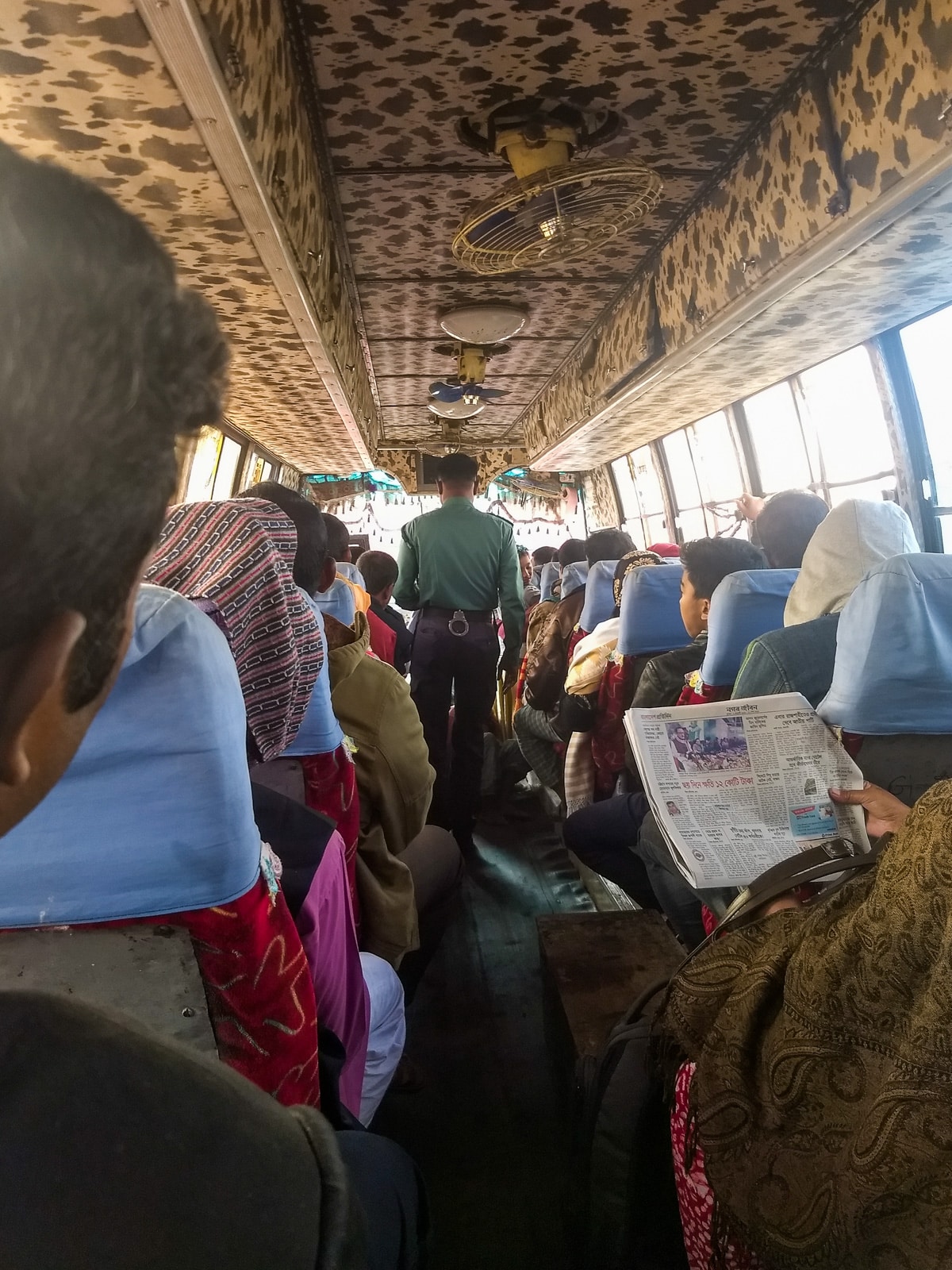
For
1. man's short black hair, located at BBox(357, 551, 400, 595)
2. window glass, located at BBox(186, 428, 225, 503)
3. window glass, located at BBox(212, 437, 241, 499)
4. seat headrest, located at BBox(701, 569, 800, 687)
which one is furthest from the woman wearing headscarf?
window glass, located at BBox(212, 437, 241, 499)

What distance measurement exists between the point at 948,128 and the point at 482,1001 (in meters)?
2.76

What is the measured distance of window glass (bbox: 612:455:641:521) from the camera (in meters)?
8.12

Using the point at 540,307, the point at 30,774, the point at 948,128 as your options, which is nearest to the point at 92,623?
the point at 30,774

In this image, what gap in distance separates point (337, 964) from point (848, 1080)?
744mm

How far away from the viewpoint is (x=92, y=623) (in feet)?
1.17

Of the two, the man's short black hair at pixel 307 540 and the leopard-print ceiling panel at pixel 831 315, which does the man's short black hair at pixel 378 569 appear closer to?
the leopard-print ceiling panel at pixel 831 315

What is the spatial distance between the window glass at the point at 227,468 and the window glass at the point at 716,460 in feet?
13.0

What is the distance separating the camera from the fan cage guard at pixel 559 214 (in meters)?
2.19

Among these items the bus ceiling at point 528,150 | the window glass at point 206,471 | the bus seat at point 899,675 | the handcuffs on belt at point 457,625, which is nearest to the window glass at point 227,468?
the window glass at point 206,471

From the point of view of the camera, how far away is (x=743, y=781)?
4.99 feet

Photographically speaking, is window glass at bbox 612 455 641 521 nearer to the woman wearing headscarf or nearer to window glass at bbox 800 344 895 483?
window glass at bbox 800 344 895 483

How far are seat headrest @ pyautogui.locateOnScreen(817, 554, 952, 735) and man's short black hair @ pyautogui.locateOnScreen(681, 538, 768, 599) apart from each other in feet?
3.56

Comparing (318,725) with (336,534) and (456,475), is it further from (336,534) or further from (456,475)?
(456,475)

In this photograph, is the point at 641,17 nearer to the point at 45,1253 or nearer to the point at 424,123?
the point at 424,123
